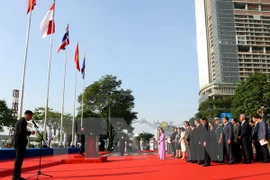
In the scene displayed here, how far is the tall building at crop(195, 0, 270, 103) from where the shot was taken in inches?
3228

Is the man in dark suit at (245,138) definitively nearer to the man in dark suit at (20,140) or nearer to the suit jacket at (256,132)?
the suit jacket at (256,132)

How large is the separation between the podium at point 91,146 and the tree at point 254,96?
87.9 feet

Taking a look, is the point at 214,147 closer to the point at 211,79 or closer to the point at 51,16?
the point at 51,16

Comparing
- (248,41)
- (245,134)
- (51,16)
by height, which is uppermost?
(248,41)

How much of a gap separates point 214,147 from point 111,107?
83.6ft

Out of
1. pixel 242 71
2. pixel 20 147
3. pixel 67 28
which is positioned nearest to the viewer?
pixel 20 147

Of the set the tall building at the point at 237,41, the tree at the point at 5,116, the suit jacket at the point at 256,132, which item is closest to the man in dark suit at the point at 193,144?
the suit jacket at the point at 256,132

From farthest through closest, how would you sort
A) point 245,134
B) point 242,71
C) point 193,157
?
point 242,71
point 193,157
point 245,134

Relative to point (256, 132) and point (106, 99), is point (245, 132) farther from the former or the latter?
point (106, 99)

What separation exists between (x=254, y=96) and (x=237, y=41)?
56.4 meters

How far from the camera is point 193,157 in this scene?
909cm

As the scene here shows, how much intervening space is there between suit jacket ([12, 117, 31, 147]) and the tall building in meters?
77.3

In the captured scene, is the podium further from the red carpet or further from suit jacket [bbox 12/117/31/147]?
suit jacket [bbox 12/117/31/147]

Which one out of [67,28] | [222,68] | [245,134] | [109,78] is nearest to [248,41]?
[222,68]
